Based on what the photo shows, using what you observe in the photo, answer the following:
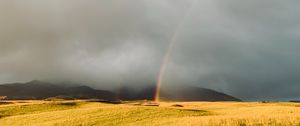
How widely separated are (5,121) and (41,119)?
20.8ft

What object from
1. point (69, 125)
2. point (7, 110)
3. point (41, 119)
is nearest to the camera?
point (69, 125)

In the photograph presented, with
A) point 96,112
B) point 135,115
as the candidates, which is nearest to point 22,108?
point 96,112

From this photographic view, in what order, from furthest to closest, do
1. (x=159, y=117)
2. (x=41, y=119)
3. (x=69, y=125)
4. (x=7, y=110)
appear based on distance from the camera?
(x=7, y=110), (x=41, y=119), (x=159, y=117), (x=69, y=125)

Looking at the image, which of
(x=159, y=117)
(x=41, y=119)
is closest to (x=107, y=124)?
(x=159, y=117)

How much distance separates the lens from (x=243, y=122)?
128 ft

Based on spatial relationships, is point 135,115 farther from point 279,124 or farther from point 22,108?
point 22,108

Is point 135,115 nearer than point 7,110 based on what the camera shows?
Yes

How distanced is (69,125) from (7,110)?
35.2m

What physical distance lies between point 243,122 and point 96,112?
87.7 feet

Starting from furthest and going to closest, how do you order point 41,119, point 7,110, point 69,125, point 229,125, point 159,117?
point 7,110
point 41,119
point 159,117
point 69,125
point 229,125

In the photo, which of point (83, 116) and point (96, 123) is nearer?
point (96, 123)

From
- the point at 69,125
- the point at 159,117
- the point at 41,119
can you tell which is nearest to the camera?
the point at 69,125

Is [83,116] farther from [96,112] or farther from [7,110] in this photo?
[7,110]

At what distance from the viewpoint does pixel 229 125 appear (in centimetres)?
3722
